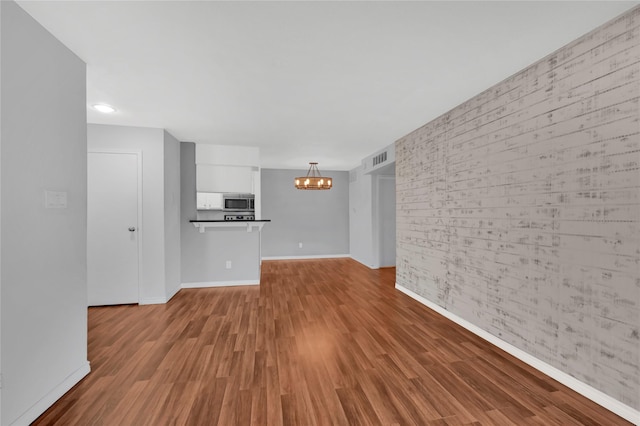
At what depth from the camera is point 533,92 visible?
7.00 feet

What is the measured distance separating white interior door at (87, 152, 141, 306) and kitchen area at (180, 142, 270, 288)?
0.91m

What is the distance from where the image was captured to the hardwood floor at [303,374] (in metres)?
1.58

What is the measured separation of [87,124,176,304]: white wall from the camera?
11.7 feet

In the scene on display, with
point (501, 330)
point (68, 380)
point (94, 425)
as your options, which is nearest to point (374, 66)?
point (501, 330)

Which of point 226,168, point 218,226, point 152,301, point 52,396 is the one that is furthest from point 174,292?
point 52,396

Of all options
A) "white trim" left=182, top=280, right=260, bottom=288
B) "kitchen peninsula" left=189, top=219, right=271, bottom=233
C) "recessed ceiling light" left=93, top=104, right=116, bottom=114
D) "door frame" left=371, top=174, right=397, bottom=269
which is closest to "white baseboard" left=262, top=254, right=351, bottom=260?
"door frame" left=371, top=174, right=397, bottom=269

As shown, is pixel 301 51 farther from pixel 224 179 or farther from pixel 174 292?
pixel 174 292

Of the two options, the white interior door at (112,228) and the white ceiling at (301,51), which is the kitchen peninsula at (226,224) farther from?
the white ceiling at (301,51)

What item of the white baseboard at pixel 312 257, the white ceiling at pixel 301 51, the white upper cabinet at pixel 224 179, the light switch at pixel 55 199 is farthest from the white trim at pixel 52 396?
the white baseboard at pixel 312 257

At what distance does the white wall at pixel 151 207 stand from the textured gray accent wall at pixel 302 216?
3607mm

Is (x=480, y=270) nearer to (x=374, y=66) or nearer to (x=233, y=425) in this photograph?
(x=374, y=66)

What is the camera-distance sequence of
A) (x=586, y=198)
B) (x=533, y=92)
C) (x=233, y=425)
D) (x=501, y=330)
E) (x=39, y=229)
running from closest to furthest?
(x=233, y=425)
(x=39, y=229)
(x=586, y=198)
(x=533, y=92)
(x=501, y=330)

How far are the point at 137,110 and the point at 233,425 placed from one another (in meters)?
3.28

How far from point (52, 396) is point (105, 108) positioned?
9.04 feet
